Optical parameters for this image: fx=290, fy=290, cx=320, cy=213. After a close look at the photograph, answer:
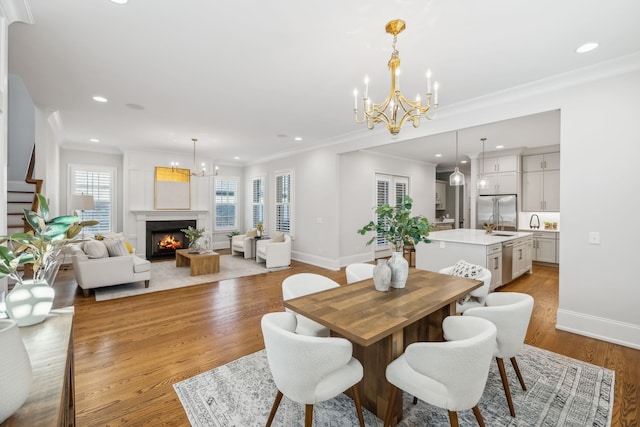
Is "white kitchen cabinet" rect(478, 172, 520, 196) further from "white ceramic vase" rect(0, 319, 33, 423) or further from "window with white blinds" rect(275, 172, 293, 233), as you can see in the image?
"white ceramic vase" rect(0, 319, 33, 423)

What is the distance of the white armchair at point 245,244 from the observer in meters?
7.31

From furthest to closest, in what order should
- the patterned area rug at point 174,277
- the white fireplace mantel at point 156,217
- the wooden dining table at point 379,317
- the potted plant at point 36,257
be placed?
the white fireplace mantel at point 156,217
the patterned area rug at point 174,277
the wooden dining table at point 379,317
the potted plant at point 36,257

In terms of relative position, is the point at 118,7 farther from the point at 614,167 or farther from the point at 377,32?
the point at 614,167

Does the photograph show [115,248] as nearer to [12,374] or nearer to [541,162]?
[12,374]

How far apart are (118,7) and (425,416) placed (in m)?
3.63

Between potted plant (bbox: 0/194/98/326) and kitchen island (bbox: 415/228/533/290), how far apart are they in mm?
4485

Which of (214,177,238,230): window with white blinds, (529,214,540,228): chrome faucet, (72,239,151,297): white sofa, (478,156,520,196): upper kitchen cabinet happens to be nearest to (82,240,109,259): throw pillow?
(72,239,151,297): white sofa

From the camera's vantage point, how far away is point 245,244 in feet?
23.9

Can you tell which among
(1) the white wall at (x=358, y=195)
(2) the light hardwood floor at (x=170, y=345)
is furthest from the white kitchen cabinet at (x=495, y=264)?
(1) the white wall at (x=358, y=195)

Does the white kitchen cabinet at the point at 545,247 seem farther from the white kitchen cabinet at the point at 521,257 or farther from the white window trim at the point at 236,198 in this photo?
the white window trim at the point at 236,198

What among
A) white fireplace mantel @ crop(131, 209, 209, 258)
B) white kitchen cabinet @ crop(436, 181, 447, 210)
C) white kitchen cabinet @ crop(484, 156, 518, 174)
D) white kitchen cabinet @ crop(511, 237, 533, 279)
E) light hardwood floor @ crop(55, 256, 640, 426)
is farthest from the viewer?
white kitchen cabinet @ crop(436, 181, 447, 210)

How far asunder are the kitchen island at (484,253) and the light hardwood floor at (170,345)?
49cm

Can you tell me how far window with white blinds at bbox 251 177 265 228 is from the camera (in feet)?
28.6

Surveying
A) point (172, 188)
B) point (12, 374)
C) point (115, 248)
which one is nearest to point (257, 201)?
point (172, 188)
